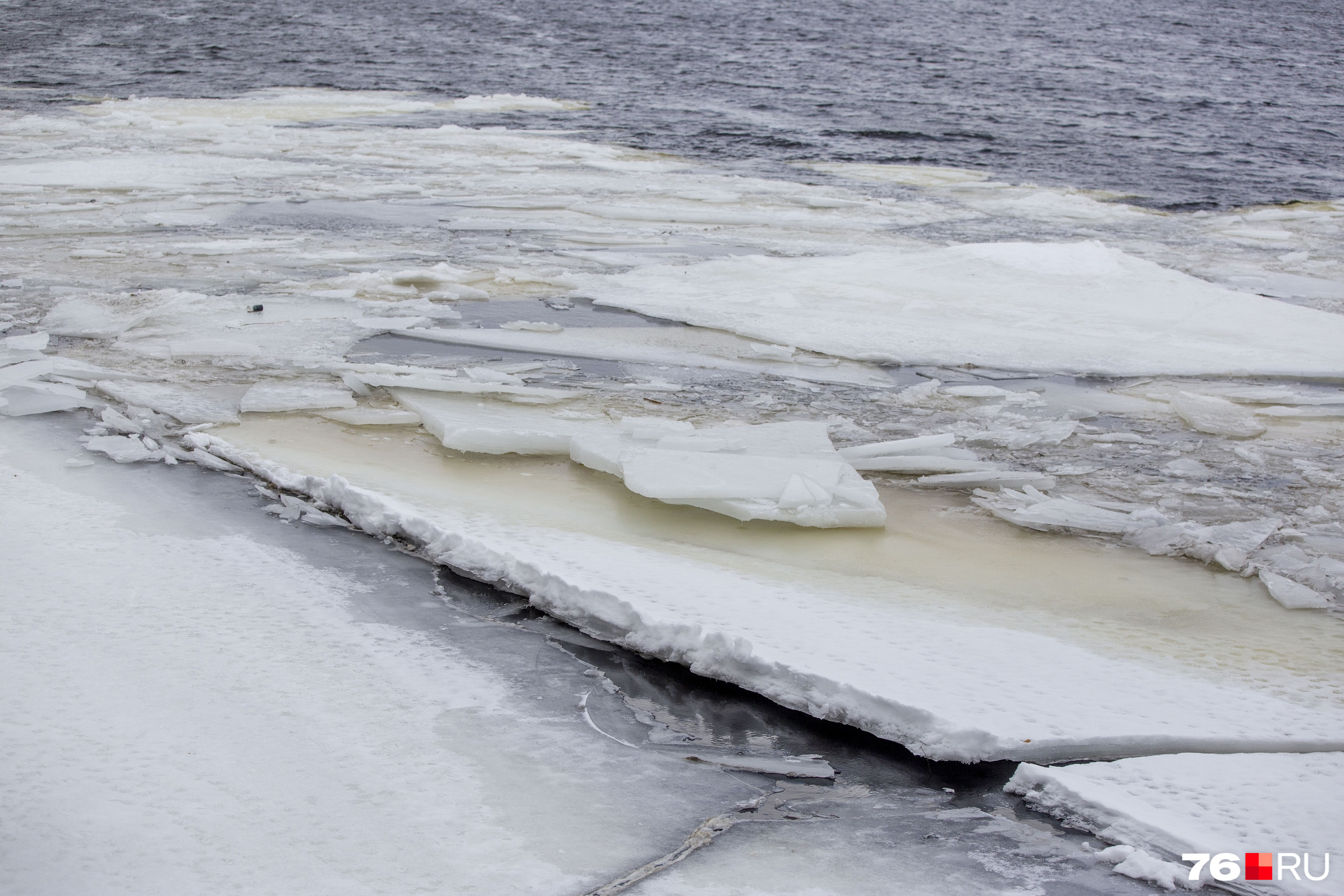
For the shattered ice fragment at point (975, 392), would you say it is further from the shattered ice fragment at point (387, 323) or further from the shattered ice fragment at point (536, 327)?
the shattered ice fragment at point (387, 323)

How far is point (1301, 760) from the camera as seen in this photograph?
2.07 m

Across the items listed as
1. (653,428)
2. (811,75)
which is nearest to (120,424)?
(653,428)

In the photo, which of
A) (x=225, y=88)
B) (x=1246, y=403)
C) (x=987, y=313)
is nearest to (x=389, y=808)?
(x=1246, y=403)

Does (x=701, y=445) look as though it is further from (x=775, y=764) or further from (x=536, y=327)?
(x=536, y=327)

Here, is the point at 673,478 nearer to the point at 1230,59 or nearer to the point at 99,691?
the point at 99,691

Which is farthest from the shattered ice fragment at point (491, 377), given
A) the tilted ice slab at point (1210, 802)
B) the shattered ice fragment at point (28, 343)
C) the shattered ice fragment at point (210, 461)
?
the tilted ice slab at point (1210, 802)

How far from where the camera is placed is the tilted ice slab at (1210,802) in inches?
71.6

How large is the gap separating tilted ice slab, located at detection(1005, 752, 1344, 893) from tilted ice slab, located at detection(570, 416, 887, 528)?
1193mm

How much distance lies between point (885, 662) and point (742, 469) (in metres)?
1.03

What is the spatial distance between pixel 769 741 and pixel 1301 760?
3.32 ft

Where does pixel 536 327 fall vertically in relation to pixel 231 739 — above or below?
above

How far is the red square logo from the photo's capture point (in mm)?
1750

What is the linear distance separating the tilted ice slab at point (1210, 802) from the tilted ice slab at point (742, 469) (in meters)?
1.19

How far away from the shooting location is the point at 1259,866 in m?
1.77
